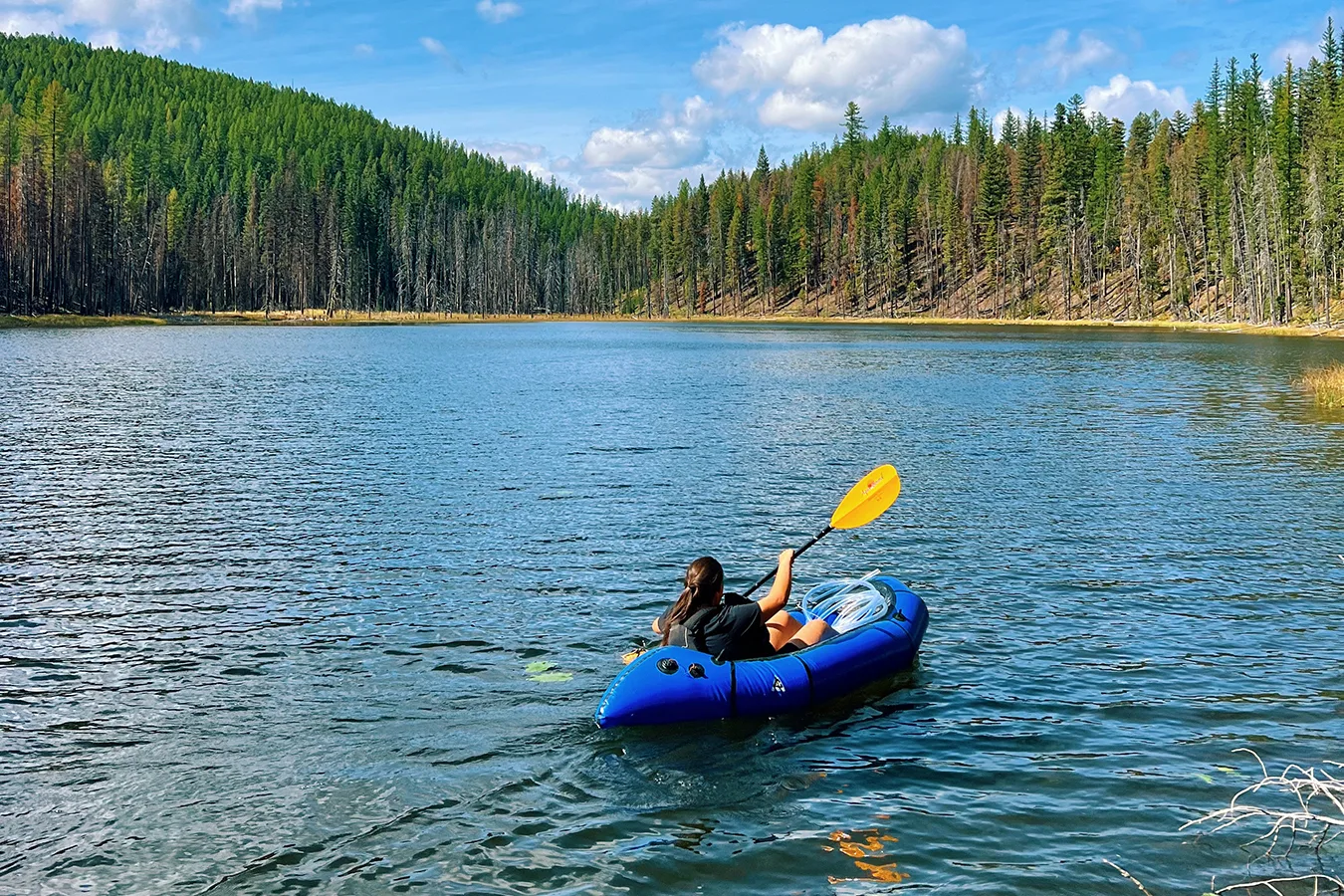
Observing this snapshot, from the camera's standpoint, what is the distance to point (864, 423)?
1398 inches

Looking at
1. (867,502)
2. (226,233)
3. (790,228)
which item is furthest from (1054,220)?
(867,502)

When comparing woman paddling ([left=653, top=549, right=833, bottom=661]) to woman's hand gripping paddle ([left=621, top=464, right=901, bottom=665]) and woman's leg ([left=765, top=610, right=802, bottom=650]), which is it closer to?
woman's leg ([left=765, top=610, right=802, bottom=650])

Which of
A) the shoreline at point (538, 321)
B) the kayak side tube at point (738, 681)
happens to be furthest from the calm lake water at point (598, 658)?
the shoreline at point (538, 321)

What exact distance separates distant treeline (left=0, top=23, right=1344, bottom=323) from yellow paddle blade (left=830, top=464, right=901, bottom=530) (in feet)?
269

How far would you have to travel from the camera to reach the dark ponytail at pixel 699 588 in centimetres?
1068

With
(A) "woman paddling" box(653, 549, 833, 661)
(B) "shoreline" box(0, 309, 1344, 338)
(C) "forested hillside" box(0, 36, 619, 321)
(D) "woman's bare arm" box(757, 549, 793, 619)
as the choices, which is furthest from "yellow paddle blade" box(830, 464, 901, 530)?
(C) "forested hillside" box(0, 36, 619, 321)

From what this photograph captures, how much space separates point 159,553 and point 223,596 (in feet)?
9.89

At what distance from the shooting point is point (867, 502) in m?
14.7

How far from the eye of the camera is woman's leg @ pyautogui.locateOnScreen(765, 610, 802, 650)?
1159cm

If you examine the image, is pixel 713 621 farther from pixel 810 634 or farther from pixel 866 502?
pixel 866 502

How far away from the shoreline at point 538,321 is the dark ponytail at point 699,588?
258ft

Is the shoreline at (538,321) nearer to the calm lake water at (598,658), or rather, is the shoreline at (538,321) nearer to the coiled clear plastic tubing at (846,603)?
the calm lake water at (598,658)

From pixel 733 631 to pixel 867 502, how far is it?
14.9ft

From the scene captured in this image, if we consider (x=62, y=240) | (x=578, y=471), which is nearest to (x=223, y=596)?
(x=578, y=471)
